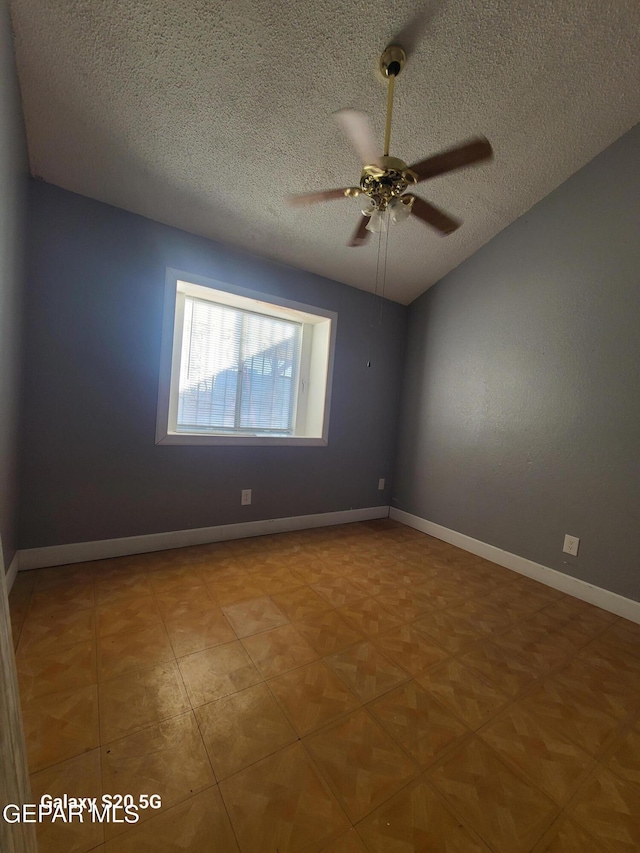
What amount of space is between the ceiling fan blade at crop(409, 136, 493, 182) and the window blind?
2.01m

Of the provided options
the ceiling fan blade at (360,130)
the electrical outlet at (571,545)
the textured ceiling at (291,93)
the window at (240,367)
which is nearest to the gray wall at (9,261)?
the textured ceiling at (291,93)

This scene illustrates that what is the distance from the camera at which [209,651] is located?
148cm

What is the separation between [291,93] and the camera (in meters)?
1.67

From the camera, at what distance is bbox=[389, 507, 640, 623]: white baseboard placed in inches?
79.7

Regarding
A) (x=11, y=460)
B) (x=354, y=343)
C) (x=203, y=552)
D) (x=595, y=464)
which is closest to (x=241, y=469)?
(x=203, y=552)

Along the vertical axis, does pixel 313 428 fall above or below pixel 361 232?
below

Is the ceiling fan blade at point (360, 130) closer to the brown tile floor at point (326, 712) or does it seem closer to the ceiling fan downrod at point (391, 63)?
the ceiling fan downrod at point (391, 63)

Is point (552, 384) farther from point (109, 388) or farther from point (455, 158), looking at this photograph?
point (109, 388)

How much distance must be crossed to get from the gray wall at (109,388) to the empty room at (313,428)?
0.02 meters

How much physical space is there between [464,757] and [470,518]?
6.58 ft

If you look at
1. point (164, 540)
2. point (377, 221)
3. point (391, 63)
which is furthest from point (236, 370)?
point (391, 63)

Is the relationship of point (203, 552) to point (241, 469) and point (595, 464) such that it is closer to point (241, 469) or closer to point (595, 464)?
point (241, 469)

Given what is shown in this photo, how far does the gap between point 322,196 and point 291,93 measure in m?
0.63

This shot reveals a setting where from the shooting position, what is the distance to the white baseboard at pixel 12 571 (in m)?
1.78
